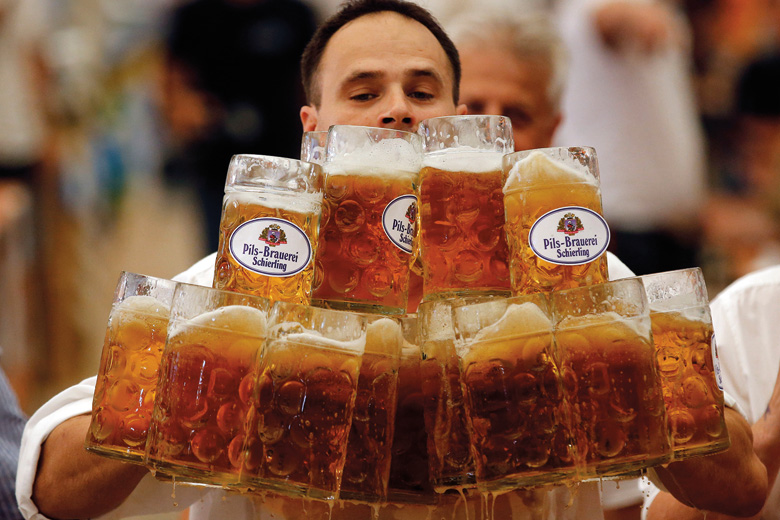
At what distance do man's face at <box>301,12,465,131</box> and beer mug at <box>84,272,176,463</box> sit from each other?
2.09ft

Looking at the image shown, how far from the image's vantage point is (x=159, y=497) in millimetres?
1676

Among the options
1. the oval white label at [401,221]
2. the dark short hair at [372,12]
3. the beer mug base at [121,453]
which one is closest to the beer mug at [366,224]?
the oval white label at [401,221]

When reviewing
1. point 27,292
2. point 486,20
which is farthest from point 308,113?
point 27,292

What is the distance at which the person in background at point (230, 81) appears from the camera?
4.01m

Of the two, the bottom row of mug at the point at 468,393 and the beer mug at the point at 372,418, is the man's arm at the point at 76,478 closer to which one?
the bottom row of mug at the point at 468,393

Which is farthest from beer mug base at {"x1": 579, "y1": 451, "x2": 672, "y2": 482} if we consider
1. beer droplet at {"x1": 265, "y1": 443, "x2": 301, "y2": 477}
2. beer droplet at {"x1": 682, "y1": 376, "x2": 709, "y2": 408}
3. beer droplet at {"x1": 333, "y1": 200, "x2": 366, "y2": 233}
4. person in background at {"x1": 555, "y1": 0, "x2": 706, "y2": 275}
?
person in background at {"x1": 555, "y1": 0, "x2": 706, "y2": 275}

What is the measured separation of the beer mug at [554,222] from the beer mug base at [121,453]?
1.92ft

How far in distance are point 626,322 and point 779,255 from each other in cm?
283

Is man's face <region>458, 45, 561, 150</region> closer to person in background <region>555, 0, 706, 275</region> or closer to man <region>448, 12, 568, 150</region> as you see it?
man <region>448, 12, 568, 150</region>

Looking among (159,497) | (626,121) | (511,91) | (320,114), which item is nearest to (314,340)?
(159,497)

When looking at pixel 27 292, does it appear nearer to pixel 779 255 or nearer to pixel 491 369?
pixel 779 255

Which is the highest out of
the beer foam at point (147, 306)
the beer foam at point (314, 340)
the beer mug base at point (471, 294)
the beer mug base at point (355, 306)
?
the beer mug base at point (471, 294)

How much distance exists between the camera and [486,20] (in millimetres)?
2715

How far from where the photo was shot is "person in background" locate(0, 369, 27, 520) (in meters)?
1.92
